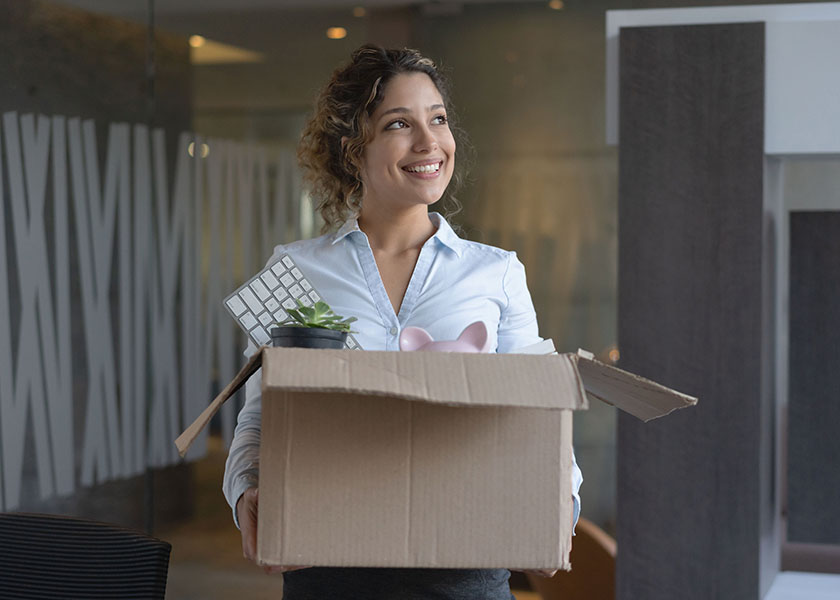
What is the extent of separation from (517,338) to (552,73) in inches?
125

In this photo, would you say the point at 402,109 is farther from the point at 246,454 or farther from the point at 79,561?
the point at 79,561

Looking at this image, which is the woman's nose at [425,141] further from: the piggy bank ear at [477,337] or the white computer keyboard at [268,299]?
the piggy bank ear at [477,337]

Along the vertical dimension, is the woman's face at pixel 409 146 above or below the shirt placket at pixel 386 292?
above

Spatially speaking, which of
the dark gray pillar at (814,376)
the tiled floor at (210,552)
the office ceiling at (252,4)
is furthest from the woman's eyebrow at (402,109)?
the tiled floor at (210,552)

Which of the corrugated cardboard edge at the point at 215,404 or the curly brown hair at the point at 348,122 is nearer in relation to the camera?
the corrugated cardboard edge at the point at 215,404

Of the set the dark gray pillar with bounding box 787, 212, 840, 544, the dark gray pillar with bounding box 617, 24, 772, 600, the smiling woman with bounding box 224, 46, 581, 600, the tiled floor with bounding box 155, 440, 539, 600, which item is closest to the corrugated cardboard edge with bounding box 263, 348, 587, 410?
the smiling woman with bounding box 224, 46, 581, 600

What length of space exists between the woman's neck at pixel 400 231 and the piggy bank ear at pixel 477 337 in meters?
0.45

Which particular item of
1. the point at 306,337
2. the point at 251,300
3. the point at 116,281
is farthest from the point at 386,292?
the point at 116,281

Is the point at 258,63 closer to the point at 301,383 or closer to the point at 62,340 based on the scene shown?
the point at 62,340

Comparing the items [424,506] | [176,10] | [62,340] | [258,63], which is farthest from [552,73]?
[424,506]

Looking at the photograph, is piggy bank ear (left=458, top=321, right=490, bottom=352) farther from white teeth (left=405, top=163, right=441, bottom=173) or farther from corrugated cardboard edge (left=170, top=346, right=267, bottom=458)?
white teeth (left=405, top=163, right=441, bottom=173)

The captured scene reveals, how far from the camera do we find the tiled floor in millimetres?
4531

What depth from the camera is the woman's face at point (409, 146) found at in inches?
58.6

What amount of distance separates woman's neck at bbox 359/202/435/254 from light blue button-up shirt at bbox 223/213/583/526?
0.03 m
